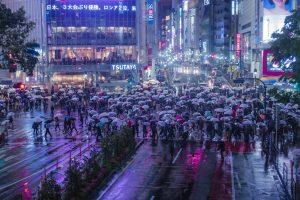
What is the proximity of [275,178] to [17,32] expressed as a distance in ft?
52.7

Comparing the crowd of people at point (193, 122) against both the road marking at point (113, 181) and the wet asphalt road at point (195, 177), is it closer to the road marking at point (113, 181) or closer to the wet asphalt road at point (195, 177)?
the wet asphalt road at point (195, 177)

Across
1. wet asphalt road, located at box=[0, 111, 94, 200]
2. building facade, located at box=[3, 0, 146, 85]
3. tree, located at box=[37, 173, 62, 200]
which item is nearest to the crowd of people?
wet asphalt road, located at box=[0, 111, 94, 200]

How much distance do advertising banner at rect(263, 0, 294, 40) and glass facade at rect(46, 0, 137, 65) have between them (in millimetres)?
27236

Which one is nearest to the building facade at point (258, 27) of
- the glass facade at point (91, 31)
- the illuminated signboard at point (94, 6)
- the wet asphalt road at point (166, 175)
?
the glass facade at point (91, 31)

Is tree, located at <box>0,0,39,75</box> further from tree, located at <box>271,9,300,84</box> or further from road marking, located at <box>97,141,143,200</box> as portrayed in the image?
tree, located at <box>271,9,300,84</box>

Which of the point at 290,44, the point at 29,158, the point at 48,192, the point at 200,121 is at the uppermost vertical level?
the point at 290,44

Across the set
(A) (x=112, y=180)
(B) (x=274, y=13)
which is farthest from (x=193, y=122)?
(B) (x=274, y=13)

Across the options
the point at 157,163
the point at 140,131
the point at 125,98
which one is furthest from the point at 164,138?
the point at 125,98

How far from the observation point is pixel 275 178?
27594 mm

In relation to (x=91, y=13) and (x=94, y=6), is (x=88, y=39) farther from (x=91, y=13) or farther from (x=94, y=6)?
(x=94, y=6)

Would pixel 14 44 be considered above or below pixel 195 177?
above

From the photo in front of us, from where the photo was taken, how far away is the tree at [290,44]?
20906 mm

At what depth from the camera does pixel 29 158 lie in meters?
33.7

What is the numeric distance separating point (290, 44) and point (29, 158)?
18037 millimetres
